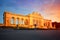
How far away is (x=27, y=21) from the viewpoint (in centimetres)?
420

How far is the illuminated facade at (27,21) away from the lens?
395cm

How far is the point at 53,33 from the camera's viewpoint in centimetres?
452

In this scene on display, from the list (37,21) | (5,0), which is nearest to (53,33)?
(37,21)

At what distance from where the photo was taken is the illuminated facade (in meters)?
3.95

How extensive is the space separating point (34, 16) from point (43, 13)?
27 centimetres

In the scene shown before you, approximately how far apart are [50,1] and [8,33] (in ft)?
4.71

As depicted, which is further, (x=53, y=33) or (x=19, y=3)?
(x=53, y=33)

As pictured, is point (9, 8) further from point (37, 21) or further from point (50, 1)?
point (50, 1)

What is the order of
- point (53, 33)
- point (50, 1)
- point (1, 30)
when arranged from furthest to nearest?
point (53, 33), point (50, 1), point (1, 30)

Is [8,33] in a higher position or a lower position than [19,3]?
lower

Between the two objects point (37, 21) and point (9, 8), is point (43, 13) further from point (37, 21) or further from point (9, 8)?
point (9, 8)

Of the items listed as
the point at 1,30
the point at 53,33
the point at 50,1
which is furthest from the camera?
the point at 53,33

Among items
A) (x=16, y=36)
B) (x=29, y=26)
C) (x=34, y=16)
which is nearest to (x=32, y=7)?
(x=34, y=16)

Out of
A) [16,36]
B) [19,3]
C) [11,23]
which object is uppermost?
[19,3]
